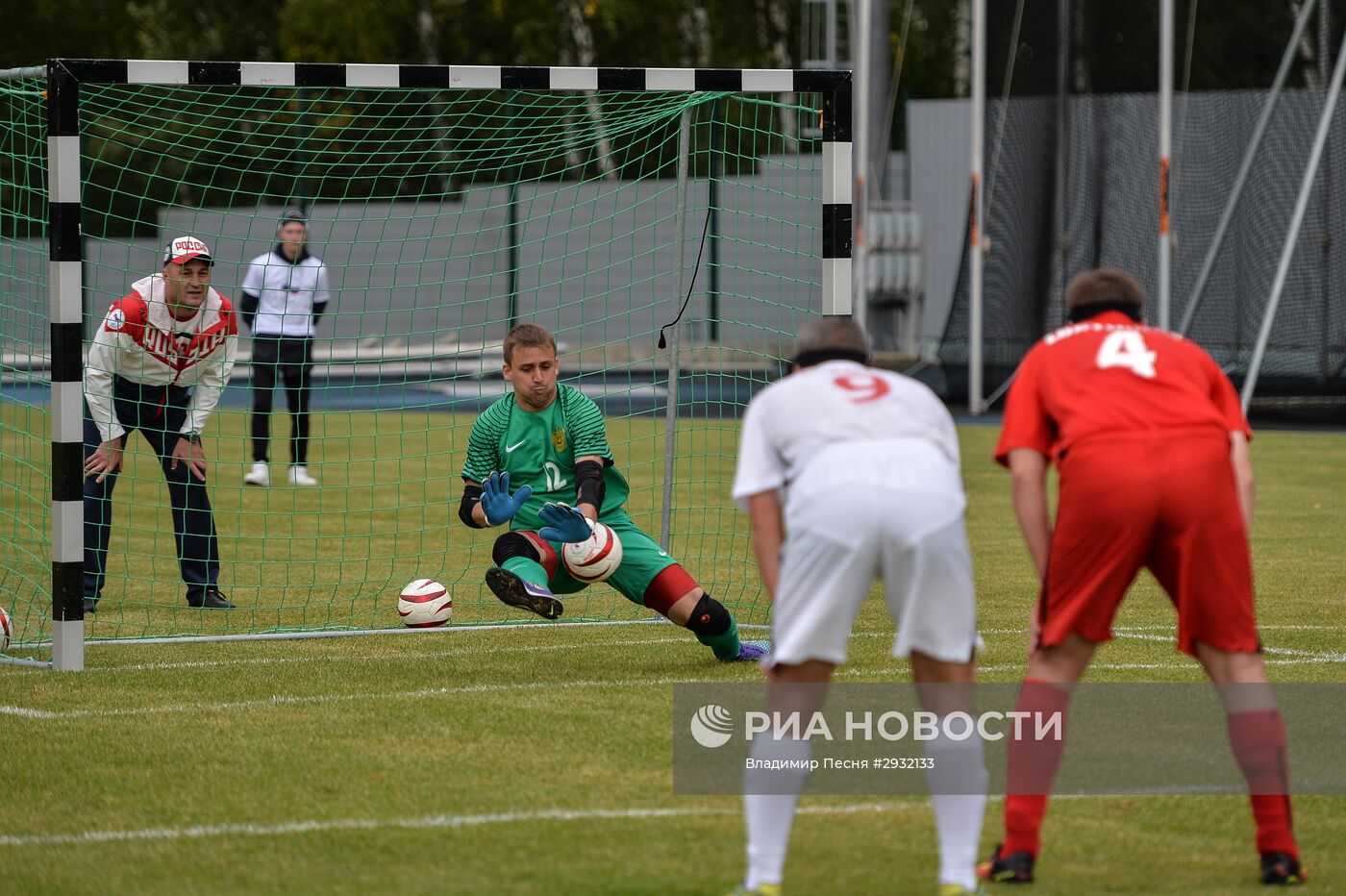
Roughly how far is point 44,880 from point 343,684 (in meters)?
2.71

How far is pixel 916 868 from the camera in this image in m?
4.82

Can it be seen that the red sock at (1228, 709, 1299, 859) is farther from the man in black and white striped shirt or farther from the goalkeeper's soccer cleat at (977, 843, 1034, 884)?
the man in black and white striped shirt

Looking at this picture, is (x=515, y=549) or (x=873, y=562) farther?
(x=515, y=549)

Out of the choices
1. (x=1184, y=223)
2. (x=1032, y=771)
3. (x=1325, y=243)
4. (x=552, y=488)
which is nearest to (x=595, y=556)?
(x=552, y=488)

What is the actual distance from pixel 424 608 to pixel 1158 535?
4499 millimetres

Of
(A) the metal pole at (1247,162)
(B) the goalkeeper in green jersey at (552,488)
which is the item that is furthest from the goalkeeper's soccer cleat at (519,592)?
(A) the metal pole at (1247,162)

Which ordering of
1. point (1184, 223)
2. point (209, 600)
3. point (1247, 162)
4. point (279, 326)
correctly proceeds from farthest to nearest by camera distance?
point (1184, 223)
point (1247, 162)
point (279, 326)
point (209, 600)

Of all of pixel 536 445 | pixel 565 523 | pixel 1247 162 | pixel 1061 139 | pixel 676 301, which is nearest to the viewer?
pixel 565 523

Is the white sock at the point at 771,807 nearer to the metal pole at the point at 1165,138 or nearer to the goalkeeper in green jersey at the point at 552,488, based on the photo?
the goalkeeper in green jersey at the point at 552,488

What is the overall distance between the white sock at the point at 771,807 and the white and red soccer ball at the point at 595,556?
3020mm

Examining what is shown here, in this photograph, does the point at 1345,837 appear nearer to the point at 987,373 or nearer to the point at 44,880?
the point at 44,880

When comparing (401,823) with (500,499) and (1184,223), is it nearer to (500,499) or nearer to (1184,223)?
(500,499)

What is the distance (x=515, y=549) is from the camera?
7352 millimetres

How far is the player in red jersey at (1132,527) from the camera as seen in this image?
14.9ft
